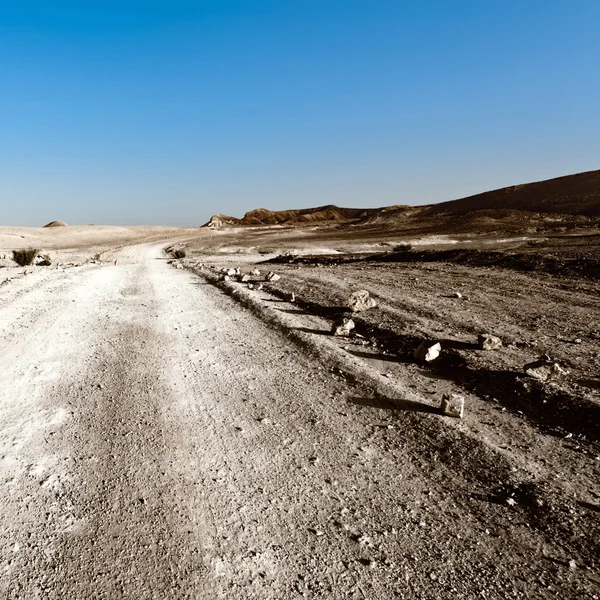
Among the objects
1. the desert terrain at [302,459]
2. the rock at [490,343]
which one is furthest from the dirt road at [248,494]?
the rock at [490,343]

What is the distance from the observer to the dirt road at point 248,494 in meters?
2.31

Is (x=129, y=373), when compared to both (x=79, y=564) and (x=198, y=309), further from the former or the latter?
(x=198, y=309)

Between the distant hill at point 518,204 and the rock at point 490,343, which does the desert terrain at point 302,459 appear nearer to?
the rock at point 490,343

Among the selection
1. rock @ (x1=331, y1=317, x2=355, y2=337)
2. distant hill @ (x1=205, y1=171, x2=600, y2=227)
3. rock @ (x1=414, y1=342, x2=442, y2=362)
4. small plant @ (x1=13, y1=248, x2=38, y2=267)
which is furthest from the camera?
distant hill @ (x1=205, y1=171, x2=600, y2=227)

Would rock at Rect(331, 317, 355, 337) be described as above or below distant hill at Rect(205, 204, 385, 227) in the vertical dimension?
below

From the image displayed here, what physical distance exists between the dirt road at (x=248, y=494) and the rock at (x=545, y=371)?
4.49 feet

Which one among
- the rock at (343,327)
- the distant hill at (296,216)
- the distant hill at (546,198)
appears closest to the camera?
the rock at (343,327)

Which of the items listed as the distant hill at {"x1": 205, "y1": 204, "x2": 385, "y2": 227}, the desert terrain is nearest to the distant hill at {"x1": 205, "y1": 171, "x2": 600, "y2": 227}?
the distant hill at {"x1": 205, "y1": 204, "x2": 385, "y2": 227}

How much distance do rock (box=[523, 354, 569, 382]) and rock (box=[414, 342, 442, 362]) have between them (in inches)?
45.0

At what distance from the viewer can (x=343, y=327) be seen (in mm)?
6957

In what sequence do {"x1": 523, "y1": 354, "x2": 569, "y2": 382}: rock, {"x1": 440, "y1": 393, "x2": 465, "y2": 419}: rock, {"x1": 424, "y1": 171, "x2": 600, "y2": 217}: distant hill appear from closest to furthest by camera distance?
1. {"x1": 440, "y1": 393, "x2": 465, "y2": 419}: rock
2. {"x1": 523, "y1": 354, "x2": 569, "y2": 382}: rock
3. {"x1": 424, "y1": 171, "x2": 600, "y2": 217}: distant hill

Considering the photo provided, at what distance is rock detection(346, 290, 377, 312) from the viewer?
8.21 metres

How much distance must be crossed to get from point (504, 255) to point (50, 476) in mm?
14919

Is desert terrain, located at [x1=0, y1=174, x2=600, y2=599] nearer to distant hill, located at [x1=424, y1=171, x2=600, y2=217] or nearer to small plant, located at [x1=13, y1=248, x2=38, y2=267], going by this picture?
small plant, located at [x1=13, y1=248, x2=38, y2=267]
